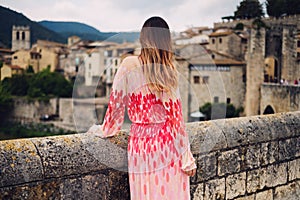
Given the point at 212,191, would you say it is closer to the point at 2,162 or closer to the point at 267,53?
the point at 2,162

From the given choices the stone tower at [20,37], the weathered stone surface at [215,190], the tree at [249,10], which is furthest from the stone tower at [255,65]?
the stone tower at [20,37]

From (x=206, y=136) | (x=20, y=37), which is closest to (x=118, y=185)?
(x=206, y=136)

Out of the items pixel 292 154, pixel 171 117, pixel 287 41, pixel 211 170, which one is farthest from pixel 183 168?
pixel 287 41

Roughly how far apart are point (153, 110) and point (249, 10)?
1512 inches

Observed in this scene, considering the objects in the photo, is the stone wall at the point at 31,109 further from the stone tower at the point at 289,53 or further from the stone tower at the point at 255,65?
the stone tower at the point at 289,53

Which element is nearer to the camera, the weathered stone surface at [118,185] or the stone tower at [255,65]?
the weathered stone surface at [118,185]

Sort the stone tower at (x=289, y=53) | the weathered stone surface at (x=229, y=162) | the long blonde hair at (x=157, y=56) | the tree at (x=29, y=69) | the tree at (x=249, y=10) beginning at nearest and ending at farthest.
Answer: the long blonde hair at (x=157, y=56) < the weathered stone surface at (x=229, y=162) < the stone tower at (x=289, y=53) < the tree at (x=249, y=10) < the tree at (x=29, y=69)

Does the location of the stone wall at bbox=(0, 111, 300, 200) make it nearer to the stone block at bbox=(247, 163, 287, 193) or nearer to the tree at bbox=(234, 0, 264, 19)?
the stone block at bbox=(247, 163, 287, 193)

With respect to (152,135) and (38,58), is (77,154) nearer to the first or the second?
(152,135)

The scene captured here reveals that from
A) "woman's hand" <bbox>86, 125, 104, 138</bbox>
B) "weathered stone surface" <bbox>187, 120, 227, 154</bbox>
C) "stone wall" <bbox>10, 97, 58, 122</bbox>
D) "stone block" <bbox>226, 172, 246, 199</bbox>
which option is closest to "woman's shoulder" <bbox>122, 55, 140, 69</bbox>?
"woman's hand" <bbox>86, 125, 104, 138</bbox>

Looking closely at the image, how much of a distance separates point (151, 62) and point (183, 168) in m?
0.54

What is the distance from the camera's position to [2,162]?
205cm

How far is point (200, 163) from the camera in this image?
2.86m

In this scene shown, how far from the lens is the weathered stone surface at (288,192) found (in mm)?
3447
